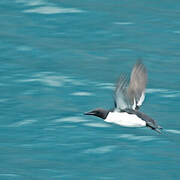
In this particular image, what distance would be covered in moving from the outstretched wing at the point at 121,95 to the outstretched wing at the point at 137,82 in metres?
0.35

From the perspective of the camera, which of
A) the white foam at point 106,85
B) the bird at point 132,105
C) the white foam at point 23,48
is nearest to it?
the bird at point 132,105

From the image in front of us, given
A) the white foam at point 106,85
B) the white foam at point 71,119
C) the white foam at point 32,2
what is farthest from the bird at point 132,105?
the white foam at point 32,2

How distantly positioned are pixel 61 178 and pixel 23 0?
35.0 feet

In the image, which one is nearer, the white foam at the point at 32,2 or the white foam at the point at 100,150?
the white foam at the point at 100,150

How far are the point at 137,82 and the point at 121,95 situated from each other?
1.07 meters

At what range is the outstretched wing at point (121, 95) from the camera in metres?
19.1

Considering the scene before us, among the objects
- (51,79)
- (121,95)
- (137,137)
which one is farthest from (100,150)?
(51,79)

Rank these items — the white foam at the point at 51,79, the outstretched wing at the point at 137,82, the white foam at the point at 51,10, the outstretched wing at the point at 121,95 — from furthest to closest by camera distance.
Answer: the white foam at the point at 51,10
the white foam at the point at 51,79
the outstretched wing at the point at 137,82
the outstretched wing at the point at 121,95

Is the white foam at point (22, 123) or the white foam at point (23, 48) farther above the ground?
the white foam at point (23, 48)

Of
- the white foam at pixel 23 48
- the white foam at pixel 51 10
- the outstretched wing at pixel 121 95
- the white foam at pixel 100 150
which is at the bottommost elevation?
the white foam at pixel 100 150

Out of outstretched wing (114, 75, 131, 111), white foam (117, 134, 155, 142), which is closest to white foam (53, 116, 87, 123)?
white foam (117, 134, 155, 142)

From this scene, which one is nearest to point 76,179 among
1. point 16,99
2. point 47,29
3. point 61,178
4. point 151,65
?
point 61,178

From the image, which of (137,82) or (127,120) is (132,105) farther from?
(127,120)

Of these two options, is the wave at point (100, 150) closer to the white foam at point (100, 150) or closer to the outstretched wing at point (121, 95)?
the white foam at point (100, 150)
